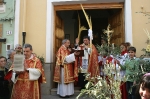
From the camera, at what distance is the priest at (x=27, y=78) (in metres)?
4.21

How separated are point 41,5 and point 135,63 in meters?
4.46

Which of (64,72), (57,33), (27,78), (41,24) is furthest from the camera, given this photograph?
(57,33)

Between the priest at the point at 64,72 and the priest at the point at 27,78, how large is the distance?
1.70 meters

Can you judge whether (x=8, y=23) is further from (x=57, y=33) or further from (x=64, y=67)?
(x=64, y=67)

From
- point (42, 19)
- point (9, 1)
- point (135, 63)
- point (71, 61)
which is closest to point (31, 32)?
point (42, 19)

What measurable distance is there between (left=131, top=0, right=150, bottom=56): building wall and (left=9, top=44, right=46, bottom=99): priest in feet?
11.7

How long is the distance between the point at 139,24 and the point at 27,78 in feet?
13.6

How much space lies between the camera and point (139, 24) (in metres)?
6.40

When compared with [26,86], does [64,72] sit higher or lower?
higher

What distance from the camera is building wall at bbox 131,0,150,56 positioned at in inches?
248

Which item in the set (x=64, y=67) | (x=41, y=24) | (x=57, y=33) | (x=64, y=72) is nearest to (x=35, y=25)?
(x=41, y=24)

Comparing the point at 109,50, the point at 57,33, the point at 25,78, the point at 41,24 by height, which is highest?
the point at 41,24

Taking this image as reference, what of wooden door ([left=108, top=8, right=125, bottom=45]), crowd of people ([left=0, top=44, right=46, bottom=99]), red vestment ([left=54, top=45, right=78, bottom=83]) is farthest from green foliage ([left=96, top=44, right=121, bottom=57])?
crowd of people ([left=0, top=44, right=46, bottom=99])

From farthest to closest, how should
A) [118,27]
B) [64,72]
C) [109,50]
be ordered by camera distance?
[118,27] < [64,72] < [109,50]
